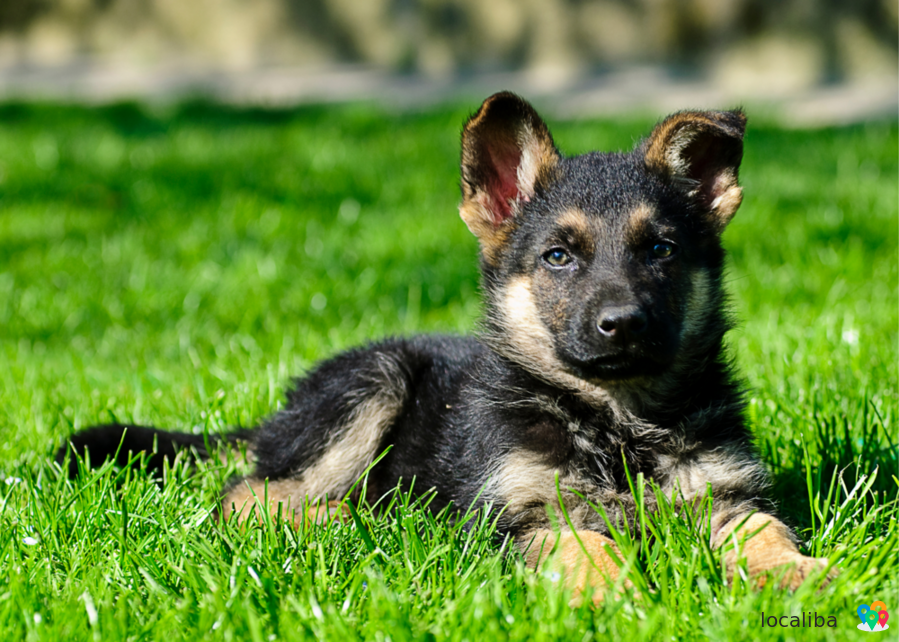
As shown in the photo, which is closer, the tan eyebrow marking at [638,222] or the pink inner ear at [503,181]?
the tan eyebrow marking at [638,222]

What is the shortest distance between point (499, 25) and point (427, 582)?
12.3 m

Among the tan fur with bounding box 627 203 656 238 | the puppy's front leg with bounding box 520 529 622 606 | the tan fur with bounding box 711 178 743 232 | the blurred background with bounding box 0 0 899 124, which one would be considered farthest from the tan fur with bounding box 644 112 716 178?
the blurred background with bounding box 0 0 899 124

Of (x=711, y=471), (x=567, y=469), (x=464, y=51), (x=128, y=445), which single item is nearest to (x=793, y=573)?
(x=711, y=471)

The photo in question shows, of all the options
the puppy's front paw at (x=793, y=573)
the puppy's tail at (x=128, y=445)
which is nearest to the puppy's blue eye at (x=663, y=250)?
the puppy's front paw at (x=793, y=573)

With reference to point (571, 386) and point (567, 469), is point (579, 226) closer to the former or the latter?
point (571, 386)

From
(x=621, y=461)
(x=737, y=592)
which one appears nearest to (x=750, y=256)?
(x=621, y=461)

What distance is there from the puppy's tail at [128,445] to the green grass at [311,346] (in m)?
0.10

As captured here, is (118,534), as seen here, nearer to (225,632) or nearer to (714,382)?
(225,632)

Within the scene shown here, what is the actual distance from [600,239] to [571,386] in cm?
48

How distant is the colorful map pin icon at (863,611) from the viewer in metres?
2.13

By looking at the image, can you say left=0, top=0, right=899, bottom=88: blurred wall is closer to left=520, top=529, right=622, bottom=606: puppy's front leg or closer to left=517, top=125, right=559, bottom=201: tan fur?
left=517, top=125, right=559, bottom=201: tan fur

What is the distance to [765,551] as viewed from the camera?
7.78 feet

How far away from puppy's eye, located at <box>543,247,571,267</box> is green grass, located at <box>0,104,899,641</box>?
2.88 feet

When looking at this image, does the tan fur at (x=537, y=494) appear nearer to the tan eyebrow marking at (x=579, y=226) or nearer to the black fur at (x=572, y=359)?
the black fur at (x=572, y=359)
